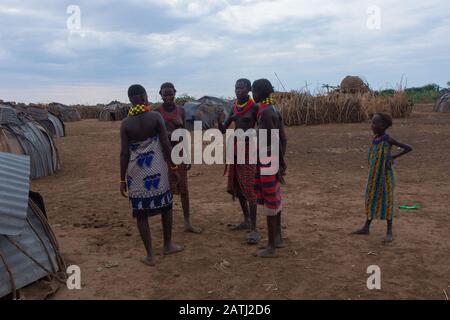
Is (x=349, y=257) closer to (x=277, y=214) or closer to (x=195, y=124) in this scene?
(x=277, y=214)

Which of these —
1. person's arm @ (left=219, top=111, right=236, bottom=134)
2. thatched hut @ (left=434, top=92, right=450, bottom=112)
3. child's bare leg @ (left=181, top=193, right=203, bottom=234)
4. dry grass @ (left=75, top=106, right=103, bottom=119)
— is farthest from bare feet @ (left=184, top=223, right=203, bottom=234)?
dry grass @ (left=75, top=106, right=103, bottom=119)

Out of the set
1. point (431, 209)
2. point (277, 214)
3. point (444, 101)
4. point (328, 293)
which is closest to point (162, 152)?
point (277, 214)

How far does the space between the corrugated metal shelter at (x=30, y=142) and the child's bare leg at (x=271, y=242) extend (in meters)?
6.37

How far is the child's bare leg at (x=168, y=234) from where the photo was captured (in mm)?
3936

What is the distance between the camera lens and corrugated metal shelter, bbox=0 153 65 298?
9.96 feet

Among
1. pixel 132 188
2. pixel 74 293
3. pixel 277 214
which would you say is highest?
pixel 132 188

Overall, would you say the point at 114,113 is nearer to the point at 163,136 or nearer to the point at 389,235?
the point at 163,136

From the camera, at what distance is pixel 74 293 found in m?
3.29

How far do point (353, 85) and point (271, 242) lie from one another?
897 inches

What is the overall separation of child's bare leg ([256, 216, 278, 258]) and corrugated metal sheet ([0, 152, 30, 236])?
2134 mm

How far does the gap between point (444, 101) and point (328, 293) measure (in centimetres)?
2619

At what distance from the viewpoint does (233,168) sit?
4457 millimetres

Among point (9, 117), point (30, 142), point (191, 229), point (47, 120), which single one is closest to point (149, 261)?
point (191, 229)
